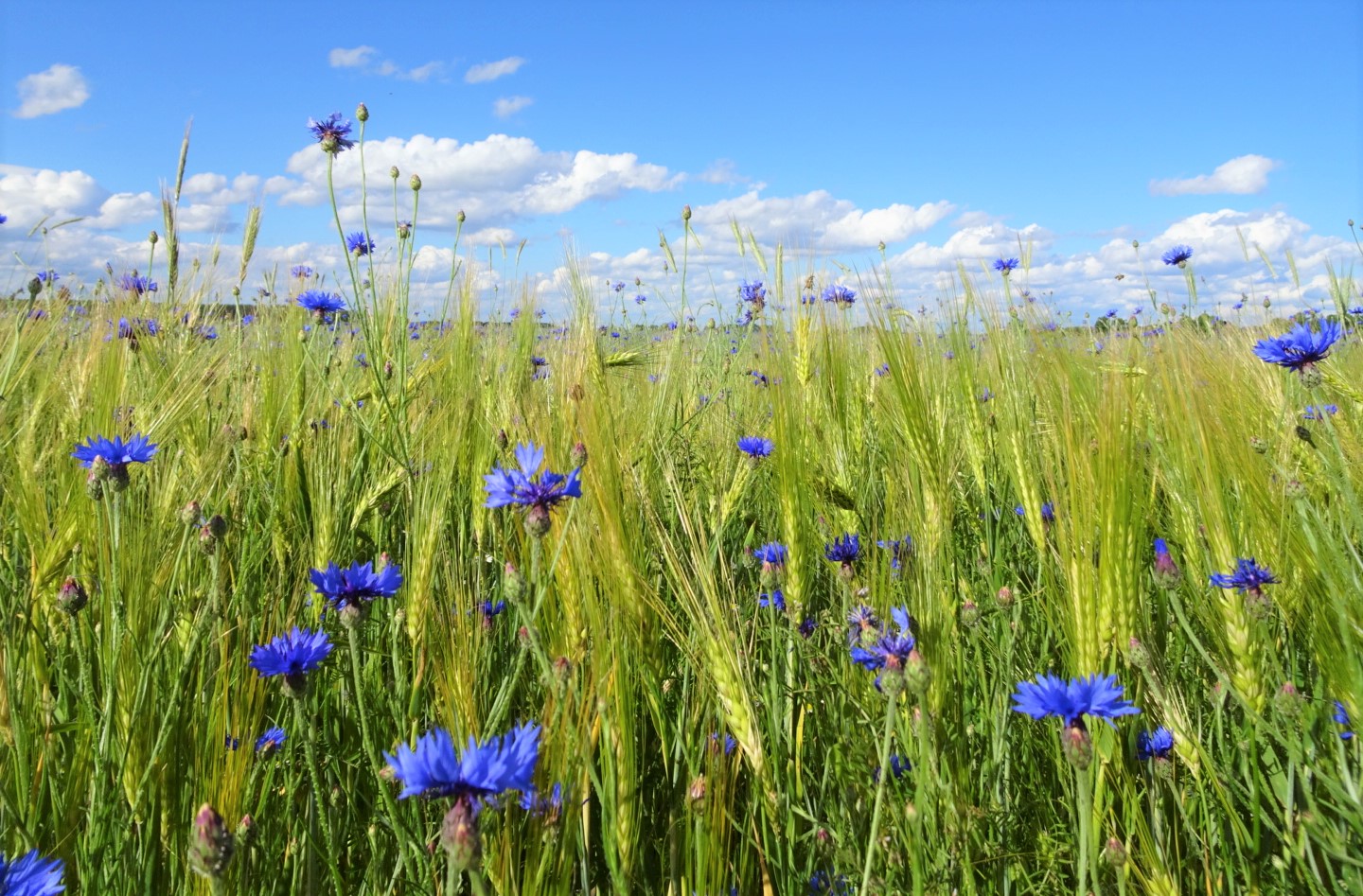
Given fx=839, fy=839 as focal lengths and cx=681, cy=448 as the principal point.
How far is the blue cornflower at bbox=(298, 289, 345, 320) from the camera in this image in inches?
122

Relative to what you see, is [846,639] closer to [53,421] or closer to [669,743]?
[669,743]

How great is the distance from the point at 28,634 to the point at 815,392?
6.70 ft

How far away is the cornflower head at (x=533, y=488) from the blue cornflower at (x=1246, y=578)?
102 cm

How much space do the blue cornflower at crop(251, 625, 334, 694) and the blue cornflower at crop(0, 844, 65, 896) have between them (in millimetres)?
407

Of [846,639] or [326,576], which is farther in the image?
[846,639]

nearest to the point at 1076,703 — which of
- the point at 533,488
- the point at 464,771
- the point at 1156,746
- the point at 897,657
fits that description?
the point at 897,657

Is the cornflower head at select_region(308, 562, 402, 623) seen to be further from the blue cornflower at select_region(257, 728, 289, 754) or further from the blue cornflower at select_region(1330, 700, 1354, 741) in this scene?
the blue cornflower at select_region(1330, 700, 1354, 741)

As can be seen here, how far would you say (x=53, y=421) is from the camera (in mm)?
2551

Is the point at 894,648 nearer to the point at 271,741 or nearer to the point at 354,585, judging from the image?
the point at 354,585

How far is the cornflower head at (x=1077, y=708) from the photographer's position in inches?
40.3

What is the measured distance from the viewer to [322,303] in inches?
123

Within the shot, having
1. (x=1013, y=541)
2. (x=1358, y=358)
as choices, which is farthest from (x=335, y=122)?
(x=1358, y=358)

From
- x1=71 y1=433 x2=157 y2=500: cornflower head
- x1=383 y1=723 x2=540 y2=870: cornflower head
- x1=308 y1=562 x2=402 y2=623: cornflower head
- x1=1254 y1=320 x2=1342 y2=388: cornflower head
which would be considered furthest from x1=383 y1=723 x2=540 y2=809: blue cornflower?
x1=1254 y1=320 x2=1342 y2=388: cornflower head

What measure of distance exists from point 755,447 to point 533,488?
0.88m
